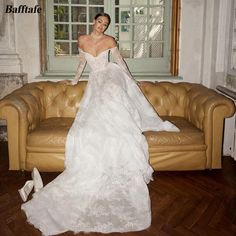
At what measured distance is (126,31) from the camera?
5.03 metres

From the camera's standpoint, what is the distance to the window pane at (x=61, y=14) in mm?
4895

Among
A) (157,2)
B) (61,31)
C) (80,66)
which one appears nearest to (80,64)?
(80,66)

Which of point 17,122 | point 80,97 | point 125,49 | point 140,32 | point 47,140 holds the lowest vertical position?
point 47,140

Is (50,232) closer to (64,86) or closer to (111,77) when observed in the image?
(111,77)

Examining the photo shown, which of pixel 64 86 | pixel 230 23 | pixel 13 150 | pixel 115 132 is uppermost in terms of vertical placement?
pixel 230 23

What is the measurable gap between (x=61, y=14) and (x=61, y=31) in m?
0.24

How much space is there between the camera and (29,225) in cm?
279

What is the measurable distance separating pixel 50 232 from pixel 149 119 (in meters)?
1.87

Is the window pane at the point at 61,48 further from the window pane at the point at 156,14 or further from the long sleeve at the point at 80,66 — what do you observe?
the window pane at the point at 156,14

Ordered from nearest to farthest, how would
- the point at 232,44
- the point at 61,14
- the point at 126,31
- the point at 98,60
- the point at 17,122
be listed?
the point at 17,122
the point at 98,60
the point at 232,44
the point at 61,14
the point at 126,31

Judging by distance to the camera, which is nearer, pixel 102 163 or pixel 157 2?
pixel 102 163

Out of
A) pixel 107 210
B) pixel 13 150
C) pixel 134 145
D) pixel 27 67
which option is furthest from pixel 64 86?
pixel 107 210

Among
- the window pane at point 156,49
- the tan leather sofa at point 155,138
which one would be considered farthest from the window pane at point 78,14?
the tan leather sofa at point 155,138

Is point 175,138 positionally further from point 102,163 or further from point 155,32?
point 155,32
